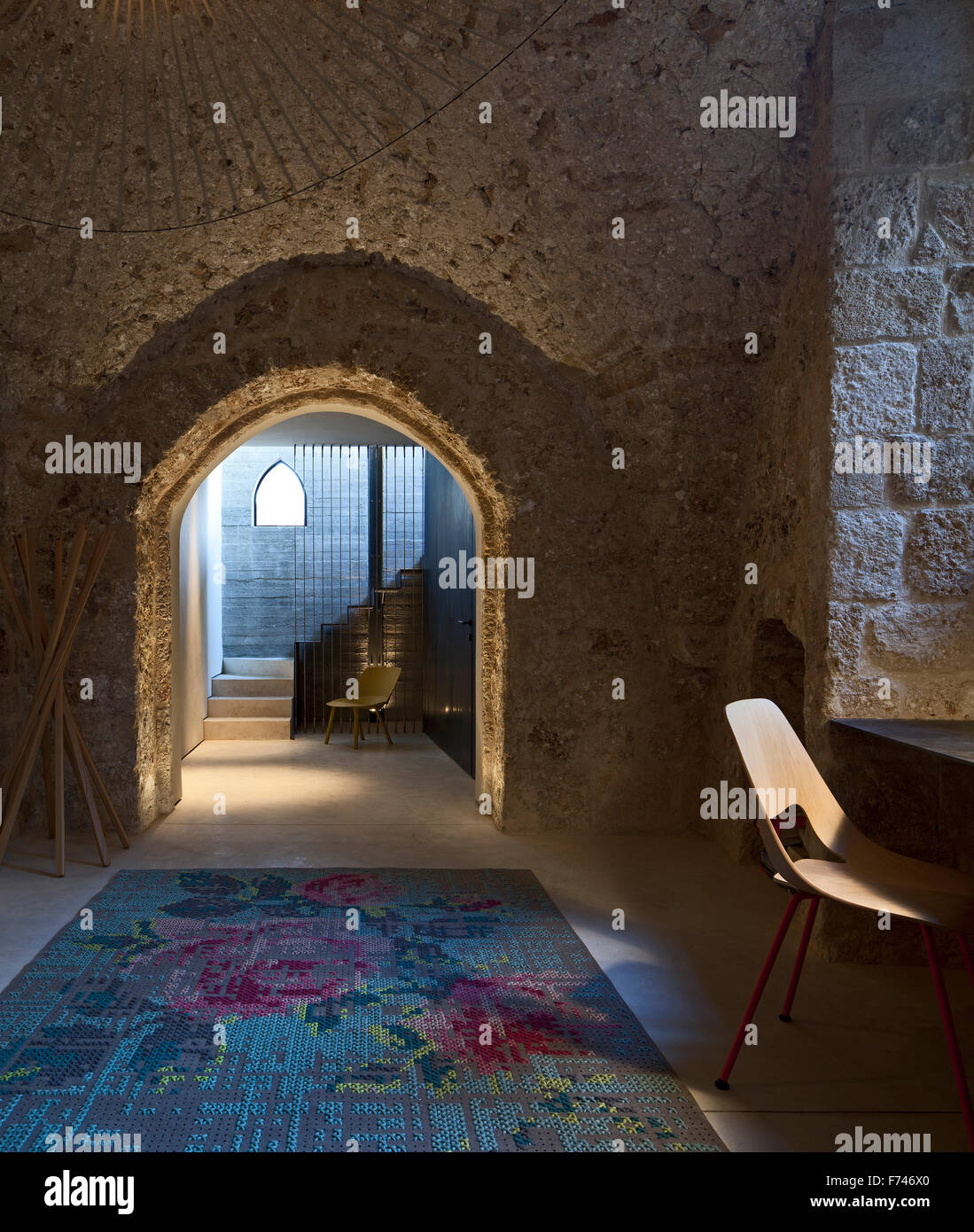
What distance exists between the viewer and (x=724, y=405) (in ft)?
14.2

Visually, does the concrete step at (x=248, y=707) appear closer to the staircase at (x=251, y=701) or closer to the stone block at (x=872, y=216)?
the staircase at (x=251, y=701)

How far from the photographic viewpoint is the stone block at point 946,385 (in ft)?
10.7

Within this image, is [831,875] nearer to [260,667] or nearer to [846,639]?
[846,639]

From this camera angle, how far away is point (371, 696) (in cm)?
844

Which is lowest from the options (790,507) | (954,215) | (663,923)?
(663,923)

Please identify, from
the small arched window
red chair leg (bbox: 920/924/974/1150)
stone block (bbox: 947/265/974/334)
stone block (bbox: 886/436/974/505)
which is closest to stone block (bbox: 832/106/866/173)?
stone block (bbox: 947/265/974/334)

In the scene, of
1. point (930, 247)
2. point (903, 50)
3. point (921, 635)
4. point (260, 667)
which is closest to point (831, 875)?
point (921, 635)

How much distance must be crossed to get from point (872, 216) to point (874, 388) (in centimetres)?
61

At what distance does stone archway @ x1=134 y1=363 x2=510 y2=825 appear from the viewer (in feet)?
16.2

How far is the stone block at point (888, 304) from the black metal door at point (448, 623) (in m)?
3.43

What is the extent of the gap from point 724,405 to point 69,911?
3545 mm

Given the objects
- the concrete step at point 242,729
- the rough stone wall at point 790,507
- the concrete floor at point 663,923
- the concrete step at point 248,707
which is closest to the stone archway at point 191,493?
the concrete floor at point 663,923

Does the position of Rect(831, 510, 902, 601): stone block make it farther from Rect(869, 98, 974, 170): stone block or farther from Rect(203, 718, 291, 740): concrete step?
Rect(203, 718, 291, 740): concrete step
